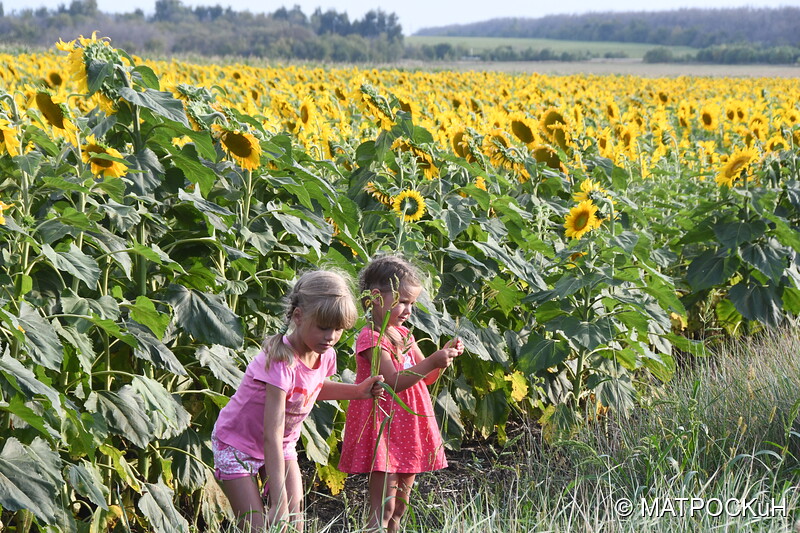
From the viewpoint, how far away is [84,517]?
10.9 ft

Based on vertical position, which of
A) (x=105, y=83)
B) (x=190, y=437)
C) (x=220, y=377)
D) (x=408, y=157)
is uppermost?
(x=105, y=83)

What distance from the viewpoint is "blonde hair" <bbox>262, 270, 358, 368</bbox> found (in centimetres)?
259

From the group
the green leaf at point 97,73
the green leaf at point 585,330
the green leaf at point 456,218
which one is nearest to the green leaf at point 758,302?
the green leaf at point 585,330

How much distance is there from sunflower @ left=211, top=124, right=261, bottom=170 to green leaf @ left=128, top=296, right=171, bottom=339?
26.1 inches

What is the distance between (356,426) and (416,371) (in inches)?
18.0

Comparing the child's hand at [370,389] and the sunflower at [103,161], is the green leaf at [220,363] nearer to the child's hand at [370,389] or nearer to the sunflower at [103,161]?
the child's hand at [370,389]

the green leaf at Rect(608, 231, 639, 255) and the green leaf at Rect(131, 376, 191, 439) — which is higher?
the green leaf at Rect(608, 231, 639, 255)

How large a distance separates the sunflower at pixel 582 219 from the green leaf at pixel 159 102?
155 cm

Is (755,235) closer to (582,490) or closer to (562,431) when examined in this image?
(562,431)

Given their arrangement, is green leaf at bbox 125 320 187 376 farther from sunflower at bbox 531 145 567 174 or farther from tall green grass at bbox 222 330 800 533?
sunflower at bbox 531 145 567 174

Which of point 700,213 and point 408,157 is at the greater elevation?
point 408,157

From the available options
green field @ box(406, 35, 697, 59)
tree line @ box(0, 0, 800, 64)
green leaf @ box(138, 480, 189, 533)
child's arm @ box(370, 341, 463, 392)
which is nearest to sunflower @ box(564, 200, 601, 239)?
child's arm @ box(370, 341, 463, 392)

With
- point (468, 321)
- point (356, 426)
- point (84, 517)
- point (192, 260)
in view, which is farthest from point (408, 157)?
point (84, 517)

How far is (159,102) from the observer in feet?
10.5
